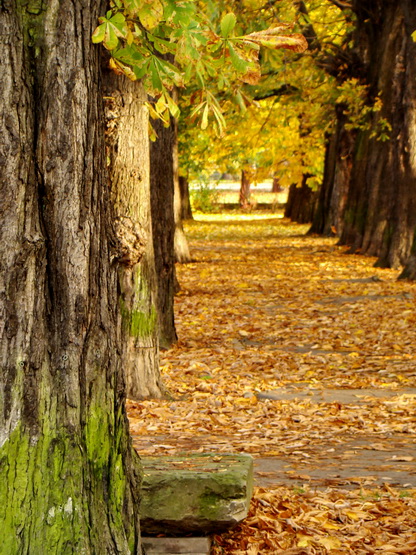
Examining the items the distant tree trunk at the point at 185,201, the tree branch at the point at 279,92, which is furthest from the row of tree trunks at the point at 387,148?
the distant tree trunk at the point at 185,201

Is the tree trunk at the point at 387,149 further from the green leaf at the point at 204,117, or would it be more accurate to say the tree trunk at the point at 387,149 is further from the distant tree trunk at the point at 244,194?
the distant tree trunk at the point at 244,194

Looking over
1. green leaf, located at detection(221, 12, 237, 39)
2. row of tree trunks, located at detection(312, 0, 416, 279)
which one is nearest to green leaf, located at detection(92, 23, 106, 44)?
green leaf, located at detection(221, 12, 237, 39)

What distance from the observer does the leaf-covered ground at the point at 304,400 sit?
17.7ft

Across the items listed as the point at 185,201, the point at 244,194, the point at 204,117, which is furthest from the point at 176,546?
the point at 244,194

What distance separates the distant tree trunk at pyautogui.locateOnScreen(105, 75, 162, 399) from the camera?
805 cm

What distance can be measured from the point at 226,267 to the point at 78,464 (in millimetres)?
19105

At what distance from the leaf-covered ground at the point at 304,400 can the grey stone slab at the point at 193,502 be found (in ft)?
0.80

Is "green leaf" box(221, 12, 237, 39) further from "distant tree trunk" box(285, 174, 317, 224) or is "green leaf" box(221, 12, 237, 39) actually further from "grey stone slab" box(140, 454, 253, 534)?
"distant tree trunk" box(285, 174, 317, 224)

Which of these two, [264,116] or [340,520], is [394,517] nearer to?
[340,520]

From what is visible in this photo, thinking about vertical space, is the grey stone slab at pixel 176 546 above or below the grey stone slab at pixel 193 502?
below

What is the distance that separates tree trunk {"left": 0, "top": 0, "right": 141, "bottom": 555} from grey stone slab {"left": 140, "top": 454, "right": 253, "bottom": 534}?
76cm

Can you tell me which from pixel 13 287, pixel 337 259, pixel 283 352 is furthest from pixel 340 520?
pixel 337 259

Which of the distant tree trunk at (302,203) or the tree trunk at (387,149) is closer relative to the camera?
A: the tree trunk at (387,149)

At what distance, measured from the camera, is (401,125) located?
2134cm
